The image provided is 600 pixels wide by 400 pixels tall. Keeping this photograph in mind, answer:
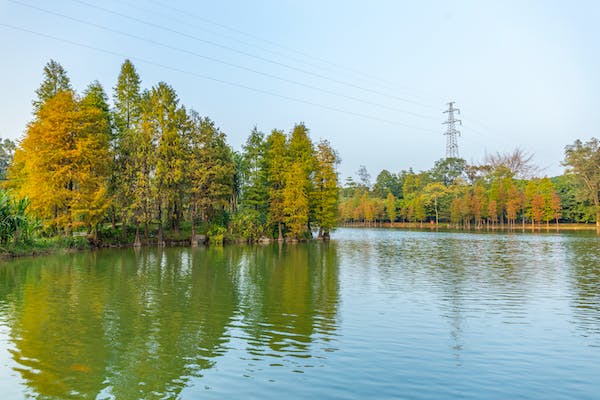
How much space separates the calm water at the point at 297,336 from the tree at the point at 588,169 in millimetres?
71687

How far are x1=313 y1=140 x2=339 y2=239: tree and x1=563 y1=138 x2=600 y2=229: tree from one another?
2217 inches

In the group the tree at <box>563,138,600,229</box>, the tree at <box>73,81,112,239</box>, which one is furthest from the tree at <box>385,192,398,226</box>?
the tree at <box>73,81,112,239</box>

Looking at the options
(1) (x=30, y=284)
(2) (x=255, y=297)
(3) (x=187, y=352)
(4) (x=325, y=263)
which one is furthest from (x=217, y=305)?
(4) (x=325, y=263)

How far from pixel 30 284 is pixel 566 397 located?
19319mm

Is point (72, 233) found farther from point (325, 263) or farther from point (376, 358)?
point (376, 358)

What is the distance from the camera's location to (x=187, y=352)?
9797mm

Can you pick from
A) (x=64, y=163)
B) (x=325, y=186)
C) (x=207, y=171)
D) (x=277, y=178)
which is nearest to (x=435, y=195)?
(x=325, y=186)

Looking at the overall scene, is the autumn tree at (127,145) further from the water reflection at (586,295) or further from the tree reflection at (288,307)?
the water reflection at (586,295)

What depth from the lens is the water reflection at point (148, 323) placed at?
831cm

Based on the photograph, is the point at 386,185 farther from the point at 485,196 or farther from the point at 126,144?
the point at 126,144

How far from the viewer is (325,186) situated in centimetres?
5334

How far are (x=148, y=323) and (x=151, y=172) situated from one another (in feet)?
106

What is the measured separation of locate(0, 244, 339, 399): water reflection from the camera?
8312mm

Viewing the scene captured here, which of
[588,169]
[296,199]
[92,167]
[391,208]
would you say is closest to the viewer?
[92,167]
